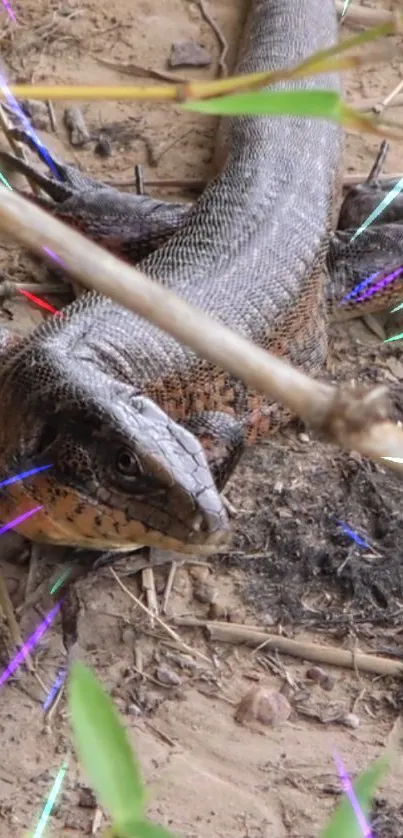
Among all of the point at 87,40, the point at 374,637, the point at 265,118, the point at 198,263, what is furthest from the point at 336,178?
the point at 374,637

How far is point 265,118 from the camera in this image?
4.80m

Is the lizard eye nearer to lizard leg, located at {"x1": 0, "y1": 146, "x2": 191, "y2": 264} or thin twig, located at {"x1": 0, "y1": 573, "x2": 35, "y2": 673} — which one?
thin twig, located at {"x1": 0, "y1": 573, "x2": 35, "y2": 673}

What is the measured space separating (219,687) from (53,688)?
0.48 meters

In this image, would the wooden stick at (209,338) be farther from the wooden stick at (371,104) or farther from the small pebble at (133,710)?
the wooden stick at (371,104)

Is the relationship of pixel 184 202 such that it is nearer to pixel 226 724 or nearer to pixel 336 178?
pixel 336 178

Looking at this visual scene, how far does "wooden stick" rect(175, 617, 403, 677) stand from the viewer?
10.5ft

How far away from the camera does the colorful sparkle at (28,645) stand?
10.0 ft

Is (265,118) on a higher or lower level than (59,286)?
higher

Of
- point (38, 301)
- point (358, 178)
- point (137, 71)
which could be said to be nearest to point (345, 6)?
point (137, 71)

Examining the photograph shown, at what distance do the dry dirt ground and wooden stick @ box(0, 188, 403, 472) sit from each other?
5.74 ft

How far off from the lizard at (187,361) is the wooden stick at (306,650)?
17.2 inches

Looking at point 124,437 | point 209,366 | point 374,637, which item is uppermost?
point 124,437

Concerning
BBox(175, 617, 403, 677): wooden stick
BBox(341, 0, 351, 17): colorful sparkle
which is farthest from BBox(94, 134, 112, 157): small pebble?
BBox(175, 617, 403, 677): wooden stick

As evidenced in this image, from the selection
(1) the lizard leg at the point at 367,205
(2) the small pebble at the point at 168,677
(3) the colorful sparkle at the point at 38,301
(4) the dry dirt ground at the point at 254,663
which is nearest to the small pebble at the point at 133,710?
(4) the dry dirt ground at the point at 254,663
